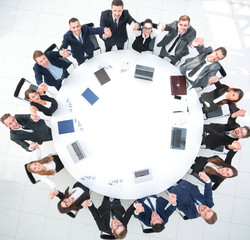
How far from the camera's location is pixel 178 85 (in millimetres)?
3613

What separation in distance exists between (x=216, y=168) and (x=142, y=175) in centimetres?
98

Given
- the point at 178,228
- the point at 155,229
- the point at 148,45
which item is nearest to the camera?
the point at 155,229

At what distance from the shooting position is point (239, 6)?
4.58 m

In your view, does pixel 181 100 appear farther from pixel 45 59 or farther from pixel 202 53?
pixel 45 59

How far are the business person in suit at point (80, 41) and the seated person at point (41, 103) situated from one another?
622mm

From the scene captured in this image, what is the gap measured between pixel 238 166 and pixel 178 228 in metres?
1.42

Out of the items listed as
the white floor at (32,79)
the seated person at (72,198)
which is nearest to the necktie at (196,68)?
the white floor at (32,79)

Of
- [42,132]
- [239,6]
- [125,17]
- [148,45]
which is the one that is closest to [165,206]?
[42,132]

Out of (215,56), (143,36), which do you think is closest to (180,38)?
(143,36)

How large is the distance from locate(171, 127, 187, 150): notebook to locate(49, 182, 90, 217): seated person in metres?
1.36

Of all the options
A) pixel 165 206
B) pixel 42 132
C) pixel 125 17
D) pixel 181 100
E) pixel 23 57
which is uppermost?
pixel 125 17

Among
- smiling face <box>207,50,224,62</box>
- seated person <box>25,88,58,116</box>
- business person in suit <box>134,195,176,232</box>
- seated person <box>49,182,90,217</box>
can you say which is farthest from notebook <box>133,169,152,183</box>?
smiling face <box>207,50,224,62</box>

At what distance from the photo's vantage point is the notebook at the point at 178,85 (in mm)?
3602

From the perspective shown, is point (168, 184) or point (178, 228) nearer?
point (168, 184)
